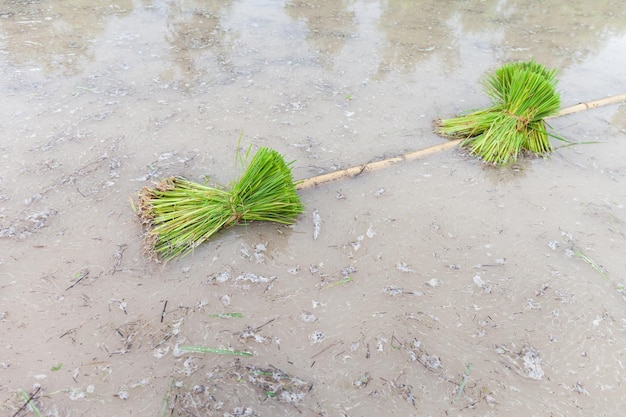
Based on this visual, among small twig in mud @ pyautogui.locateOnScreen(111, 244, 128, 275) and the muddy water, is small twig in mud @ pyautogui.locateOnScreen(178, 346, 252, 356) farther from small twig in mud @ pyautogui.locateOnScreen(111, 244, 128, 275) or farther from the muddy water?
small twig in mud @ pyautogui.locateOnScreen(111, 244, 128, 275)

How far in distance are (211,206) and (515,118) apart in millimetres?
1780

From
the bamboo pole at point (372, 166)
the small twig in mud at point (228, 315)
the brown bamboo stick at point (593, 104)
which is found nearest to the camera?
the small twig in mud at point (228, 315)

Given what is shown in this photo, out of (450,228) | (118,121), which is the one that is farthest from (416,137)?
(118,121)

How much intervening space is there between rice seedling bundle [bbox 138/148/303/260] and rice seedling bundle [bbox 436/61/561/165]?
48.8 inches

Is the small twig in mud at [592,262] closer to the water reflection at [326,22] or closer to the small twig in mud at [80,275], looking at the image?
the small twig in mud at [80,275]

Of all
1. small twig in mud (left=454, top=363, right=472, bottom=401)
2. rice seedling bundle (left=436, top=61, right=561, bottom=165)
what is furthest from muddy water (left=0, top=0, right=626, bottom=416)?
rice seedling bundle (left=436, top=61, right=561, bottom=165)

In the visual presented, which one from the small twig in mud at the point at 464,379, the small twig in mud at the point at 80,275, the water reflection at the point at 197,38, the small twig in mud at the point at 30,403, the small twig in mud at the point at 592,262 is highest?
the water reflection at the point at 197,38

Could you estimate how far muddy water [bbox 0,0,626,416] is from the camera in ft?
4.28

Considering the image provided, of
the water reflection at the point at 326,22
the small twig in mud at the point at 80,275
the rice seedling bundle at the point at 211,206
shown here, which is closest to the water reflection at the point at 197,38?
the water reflection at the point at 326,22

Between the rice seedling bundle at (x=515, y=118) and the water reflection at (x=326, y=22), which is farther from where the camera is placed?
the water reflection at (x=326, y=22)

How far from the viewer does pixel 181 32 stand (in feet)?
11.6

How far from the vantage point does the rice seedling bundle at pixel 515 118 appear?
2191 mm

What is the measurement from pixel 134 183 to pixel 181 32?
2129mm

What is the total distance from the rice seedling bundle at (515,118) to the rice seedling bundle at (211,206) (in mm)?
1240
